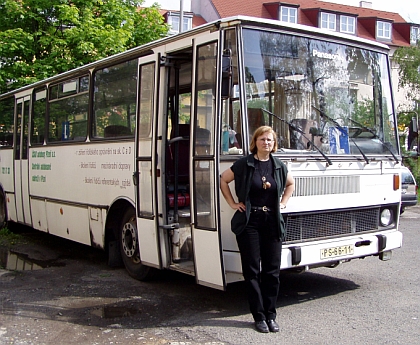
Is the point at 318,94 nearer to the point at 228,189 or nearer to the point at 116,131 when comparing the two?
the point at 228,189

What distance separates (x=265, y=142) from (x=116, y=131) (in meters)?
3.31

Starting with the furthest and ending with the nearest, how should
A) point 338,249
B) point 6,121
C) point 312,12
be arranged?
1. point 312,12
2. point 6,121
3. point 338,249

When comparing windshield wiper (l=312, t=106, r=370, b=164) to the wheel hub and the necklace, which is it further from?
the wheel hub

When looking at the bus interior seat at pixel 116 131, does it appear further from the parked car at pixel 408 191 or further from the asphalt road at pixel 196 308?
the parked car at pixel 408 191

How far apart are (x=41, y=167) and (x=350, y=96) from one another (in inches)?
243

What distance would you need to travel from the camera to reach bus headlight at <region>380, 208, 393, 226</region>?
23.9ft

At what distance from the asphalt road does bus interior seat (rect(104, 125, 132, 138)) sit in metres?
2.01

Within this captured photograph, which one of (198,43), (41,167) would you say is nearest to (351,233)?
(198,43)

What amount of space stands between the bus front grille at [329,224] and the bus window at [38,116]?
6301mm

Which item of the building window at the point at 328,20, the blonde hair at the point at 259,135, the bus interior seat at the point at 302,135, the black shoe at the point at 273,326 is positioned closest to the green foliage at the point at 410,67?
the building window at the point at 328,20

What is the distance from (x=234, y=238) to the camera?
20.5 feet

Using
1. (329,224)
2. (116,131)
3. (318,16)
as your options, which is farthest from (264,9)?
(329,224)

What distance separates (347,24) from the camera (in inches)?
1928

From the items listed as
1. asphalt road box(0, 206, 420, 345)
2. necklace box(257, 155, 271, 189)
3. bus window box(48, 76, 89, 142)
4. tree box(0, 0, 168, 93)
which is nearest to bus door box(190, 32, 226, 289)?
necklace box(257, 155, 271, 189)
